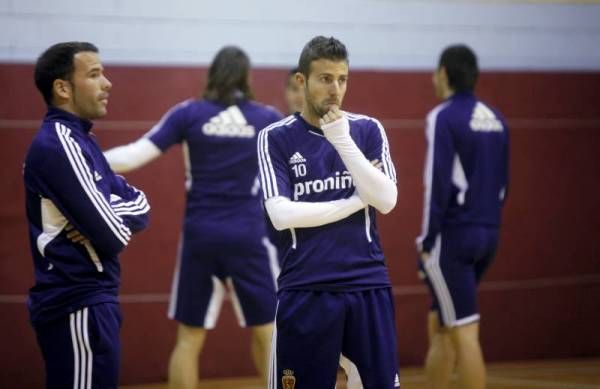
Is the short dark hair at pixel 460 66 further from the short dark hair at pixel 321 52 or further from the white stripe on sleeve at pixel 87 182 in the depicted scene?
the white stripe on sleeve at pixel 87 182

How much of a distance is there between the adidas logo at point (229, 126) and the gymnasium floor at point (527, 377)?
1.93 m

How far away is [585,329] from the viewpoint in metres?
7.95

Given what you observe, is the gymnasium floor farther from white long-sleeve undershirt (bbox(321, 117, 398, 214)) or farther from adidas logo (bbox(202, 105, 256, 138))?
white long-sleeve undershirt (bbox(321, 117, 398, 214))

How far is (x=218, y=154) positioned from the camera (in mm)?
5676

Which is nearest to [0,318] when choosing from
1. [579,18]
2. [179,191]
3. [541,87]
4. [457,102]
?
[179,191]

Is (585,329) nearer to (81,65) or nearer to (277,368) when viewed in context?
(277,368)

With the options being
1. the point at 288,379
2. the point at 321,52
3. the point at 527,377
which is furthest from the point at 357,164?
the point at 527,377

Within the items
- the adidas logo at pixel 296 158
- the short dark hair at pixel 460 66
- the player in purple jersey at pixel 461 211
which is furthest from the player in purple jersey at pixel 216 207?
the adidas logo at pixel 296 158

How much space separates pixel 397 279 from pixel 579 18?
2435 millimetres

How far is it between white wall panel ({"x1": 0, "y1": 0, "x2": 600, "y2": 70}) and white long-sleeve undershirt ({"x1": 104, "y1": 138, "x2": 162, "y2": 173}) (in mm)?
1434

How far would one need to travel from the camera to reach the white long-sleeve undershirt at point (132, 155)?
558cm

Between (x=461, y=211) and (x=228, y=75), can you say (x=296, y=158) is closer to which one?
(x=228, y=75)

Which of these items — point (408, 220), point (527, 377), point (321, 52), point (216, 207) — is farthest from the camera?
point (408, 220)

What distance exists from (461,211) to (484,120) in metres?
0.52
